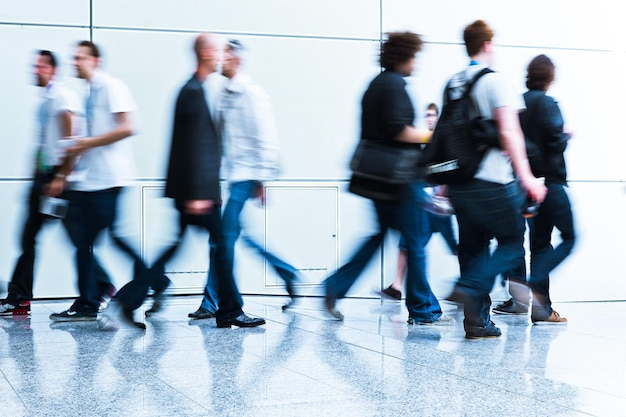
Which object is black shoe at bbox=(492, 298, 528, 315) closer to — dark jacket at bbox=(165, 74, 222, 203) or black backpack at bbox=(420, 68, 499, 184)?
black backpack at bbox=(420, 68, 499, 184)

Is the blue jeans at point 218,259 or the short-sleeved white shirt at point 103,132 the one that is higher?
the short-sleeved white shirt at point 103,132

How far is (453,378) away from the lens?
4.34 metres

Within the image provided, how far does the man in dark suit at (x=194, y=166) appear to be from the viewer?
560cm

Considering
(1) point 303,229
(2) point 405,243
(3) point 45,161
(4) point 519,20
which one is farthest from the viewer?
(4) point 519,20

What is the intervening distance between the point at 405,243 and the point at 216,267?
4.15 feet

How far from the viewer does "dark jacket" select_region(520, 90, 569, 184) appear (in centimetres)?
644

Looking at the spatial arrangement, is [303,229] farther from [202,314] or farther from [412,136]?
[412,136]

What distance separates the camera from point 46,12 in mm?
8477

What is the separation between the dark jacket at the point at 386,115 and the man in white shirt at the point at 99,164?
1.59 m

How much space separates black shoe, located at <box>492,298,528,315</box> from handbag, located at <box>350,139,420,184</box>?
2.21 metres

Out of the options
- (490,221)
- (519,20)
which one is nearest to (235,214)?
(490,221)

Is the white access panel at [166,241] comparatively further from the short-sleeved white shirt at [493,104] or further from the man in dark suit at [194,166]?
the short-sleeved white shirt at [493,104]

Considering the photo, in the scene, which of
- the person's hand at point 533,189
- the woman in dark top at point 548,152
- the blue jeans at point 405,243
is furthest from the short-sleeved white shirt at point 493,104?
the woman in dark top at point 548,152

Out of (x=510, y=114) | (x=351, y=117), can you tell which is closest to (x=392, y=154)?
(x=510, y=114)
